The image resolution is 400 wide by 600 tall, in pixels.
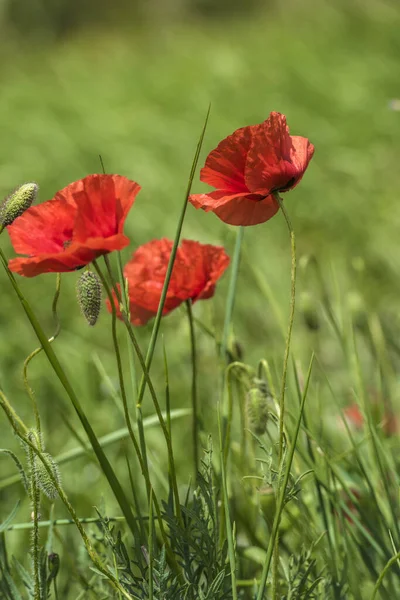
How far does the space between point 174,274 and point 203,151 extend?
8.89 ft

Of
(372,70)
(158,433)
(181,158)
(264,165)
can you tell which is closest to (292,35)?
(372,70)

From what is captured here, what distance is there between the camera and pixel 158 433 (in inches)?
60.4

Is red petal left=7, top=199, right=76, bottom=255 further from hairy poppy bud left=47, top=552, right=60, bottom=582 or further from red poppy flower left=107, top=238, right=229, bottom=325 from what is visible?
hairy poppy bud left=47, top=552, right=60, bottom=582

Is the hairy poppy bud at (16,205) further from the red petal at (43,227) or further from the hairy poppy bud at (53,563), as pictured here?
the hairy poppy bud at (53,563)

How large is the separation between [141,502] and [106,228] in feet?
2.13

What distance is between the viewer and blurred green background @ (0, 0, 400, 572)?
1.69 metres

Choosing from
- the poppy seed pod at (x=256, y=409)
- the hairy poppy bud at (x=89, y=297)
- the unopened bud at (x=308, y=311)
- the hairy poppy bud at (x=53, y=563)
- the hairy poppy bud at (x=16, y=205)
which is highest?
the hairy poppy bud at (x=16, y=205)

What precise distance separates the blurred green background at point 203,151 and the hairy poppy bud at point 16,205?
0.32 m

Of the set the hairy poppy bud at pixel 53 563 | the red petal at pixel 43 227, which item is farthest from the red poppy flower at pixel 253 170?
the hairy poppy bud at pixel 53 563

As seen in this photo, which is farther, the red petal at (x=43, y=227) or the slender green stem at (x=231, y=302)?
the slender green stem at (x=231, y=302)

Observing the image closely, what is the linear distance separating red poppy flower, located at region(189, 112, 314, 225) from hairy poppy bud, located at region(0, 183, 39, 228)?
13cm

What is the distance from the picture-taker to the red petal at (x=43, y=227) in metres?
0.69

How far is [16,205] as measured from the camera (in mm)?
660

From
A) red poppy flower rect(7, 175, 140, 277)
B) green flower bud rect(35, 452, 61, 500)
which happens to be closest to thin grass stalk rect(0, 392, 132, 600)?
green flower bud rect(35, 452, 61, 500)
